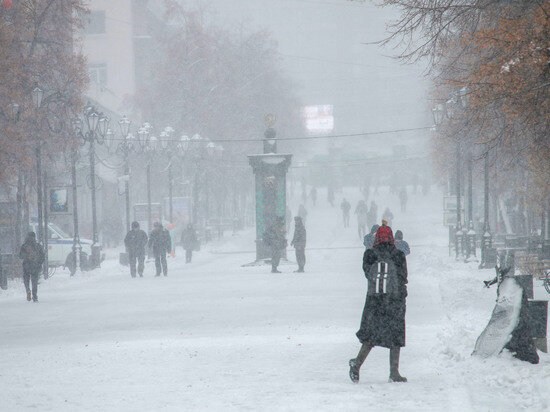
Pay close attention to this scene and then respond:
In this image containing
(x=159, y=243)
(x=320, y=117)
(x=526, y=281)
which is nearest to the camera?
(x=526, y=281)

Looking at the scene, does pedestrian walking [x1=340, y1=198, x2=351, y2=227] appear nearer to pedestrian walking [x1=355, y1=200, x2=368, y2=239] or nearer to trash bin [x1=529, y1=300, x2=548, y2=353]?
pedestrian walking [x1=355, y1=200, x2=368, y2=239]

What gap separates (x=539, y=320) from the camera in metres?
9.73

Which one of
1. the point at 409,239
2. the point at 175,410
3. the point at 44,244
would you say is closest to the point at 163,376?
the point at 175,410

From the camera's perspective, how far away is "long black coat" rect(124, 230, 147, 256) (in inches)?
1007

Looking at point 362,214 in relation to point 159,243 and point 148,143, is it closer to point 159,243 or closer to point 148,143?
point 148,143

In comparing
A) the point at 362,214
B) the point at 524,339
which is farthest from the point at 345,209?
the point at 524,339

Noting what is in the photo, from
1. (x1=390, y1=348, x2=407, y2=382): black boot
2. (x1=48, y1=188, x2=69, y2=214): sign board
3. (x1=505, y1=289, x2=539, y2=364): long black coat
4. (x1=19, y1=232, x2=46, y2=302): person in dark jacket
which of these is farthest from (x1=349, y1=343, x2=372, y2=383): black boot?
(x1=48, y1=188, x2=69, y2=214): sign board

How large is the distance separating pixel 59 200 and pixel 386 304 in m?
19.4

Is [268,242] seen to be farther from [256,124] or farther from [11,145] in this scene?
[256,124]

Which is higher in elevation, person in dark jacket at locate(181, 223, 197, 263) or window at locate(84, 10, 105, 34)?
window at locate(84, 10, 105, 34)

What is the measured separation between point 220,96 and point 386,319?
150ft

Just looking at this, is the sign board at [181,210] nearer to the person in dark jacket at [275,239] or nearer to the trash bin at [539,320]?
the person in dark jacket at [275,239]

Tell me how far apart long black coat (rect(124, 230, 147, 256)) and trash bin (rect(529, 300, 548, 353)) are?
16977mm

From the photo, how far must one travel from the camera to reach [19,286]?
23438mm
